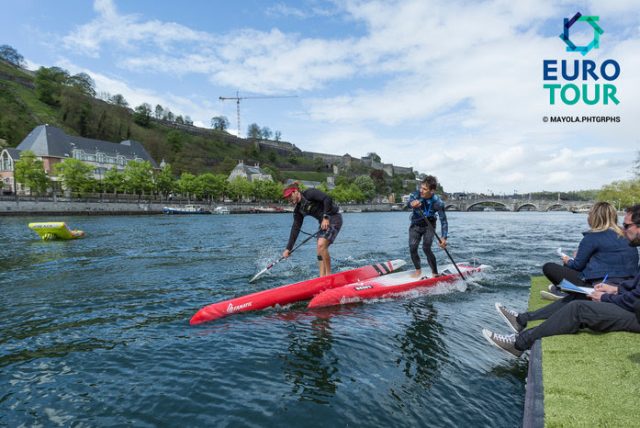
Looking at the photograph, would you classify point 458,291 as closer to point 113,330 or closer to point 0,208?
point 113,330

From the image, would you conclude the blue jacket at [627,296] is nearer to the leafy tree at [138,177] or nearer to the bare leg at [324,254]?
the bare leg at [324,254]

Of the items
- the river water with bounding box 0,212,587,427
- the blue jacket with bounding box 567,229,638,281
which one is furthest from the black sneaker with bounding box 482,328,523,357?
the blue jacket with bounding box 567,229,638,281

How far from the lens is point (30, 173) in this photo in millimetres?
75562

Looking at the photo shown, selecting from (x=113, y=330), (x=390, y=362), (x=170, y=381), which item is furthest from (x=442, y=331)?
(x=113, y=330)

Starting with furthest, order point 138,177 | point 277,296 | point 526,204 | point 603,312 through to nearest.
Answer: point 526,204, point 138,177, point 277,296, point 603,312

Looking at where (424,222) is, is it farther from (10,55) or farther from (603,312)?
(10,55)

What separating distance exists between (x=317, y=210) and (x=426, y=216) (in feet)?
11.6

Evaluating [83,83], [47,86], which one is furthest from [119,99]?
[47,86]

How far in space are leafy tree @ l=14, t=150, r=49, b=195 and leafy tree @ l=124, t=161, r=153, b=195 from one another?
1650 cm

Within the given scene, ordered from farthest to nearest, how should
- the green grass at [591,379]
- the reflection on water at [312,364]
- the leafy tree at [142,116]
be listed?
the leafy tree at [142,116], the reflection on water at [312,364], the green grass at [591,379]

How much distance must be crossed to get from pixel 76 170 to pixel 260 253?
253ft

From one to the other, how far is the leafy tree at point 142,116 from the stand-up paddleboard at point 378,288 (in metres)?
195

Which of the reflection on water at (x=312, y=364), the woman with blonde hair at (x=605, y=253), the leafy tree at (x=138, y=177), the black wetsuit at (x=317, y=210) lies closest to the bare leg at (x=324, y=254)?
the black wetsuit at (x=317, y=210)

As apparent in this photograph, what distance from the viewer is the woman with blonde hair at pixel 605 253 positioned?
662cm
